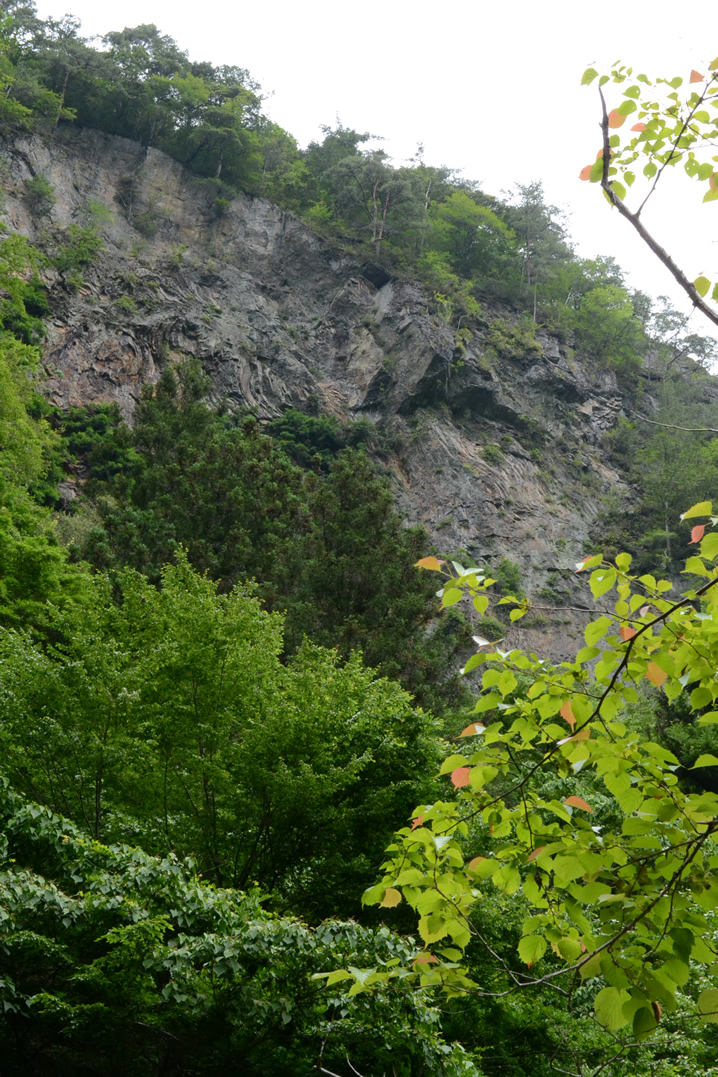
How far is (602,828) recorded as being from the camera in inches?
96.9

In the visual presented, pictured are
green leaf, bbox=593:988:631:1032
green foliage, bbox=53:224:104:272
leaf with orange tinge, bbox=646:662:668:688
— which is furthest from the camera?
green foliage, bbox=53:224:104:272

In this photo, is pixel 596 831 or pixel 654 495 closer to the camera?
pixel 596 831

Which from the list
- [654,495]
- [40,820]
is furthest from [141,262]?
[40,820]

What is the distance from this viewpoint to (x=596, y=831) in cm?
238

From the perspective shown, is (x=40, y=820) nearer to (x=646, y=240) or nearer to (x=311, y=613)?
(x=646, y=240)

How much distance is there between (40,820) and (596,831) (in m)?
4.22

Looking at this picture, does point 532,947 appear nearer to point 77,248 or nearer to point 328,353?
point 77,248

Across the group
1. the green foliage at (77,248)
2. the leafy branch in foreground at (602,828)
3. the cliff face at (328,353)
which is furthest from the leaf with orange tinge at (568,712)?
the green foliage at (77,248)

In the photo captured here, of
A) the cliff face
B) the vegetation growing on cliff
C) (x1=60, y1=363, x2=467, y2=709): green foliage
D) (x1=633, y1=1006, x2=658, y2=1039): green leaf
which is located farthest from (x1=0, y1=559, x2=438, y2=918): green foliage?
the cliff face

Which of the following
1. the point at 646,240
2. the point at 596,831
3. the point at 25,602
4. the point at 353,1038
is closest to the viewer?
the point at 596,831

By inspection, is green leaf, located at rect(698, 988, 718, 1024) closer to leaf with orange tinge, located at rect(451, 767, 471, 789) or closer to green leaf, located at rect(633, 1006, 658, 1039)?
green leaf, located at rect(633, 1006, 658, 1039)

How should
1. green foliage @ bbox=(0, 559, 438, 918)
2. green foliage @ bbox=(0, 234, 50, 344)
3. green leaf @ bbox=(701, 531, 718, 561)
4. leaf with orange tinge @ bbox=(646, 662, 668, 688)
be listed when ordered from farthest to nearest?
1. green foliage @ bbox=(0, 234, 50, 344)
2. green foliage @ bbox=(0, 559, 438, 918)
3. leaf with orange tinge @ bbox=(646, 662, 668, 688)
4. green leaf @ bbox=(701, 531, 718, 561)

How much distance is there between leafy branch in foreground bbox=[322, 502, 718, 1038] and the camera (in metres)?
2.09

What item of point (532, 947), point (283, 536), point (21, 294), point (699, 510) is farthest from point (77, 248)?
point (532, 947)
